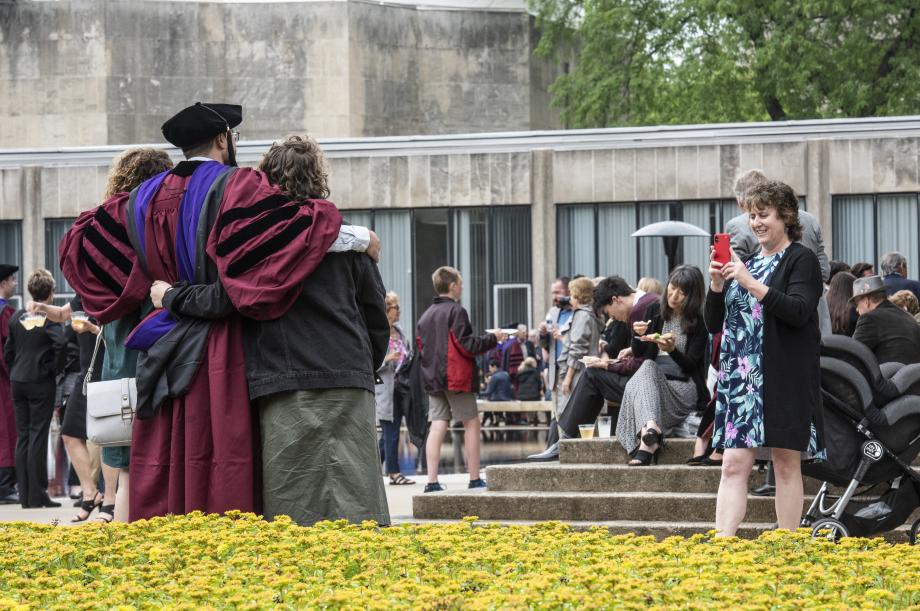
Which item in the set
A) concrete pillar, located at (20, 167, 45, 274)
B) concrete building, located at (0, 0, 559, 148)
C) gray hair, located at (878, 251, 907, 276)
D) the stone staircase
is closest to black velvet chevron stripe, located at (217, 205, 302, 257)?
the stone staircase

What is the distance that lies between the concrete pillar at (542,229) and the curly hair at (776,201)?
20.4 meters

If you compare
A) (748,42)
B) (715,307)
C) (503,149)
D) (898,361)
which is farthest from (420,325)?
(748,42)

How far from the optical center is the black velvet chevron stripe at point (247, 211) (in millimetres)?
6469

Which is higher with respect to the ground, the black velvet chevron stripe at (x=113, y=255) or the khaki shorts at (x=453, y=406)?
the black velvet chevron stripe at (x=113, y=255)

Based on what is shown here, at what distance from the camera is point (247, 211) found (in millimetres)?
6484

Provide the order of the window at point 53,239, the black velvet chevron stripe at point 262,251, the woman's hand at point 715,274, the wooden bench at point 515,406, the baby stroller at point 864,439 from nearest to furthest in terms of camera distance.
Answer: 1. the black velvet chevron stripe at point 262,251
2. the woman's hand at point 715,274
3. the baby stroller at point 864,439
4. the wooden bench at point 515,406
5. the window at point 53,239

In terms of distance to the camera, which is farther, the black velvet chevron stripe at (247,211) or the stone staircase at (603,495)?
the stone staircase at (603,495)

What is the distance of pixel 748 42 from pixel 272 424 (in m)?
29.7

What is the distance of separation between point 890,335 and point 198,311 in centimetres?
523

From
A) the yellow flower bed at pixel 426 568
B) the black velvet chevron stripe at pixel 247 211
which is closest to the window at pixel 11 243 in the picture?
the black velvet chevron stripe at pixel 247 211

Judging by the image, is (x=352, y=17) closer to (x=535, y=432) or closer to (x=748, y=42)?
(x=748, y=42)

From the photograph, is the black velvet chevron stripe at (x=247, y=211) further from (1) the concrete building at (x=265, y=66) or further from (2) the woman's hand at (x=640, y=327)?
(1) the concrete building at (x=265, y=66)

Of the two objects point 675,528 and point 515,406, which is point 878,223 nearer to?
point 515,406

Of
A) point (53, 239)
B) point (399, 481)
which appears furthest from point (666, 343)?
point (53, 239)
